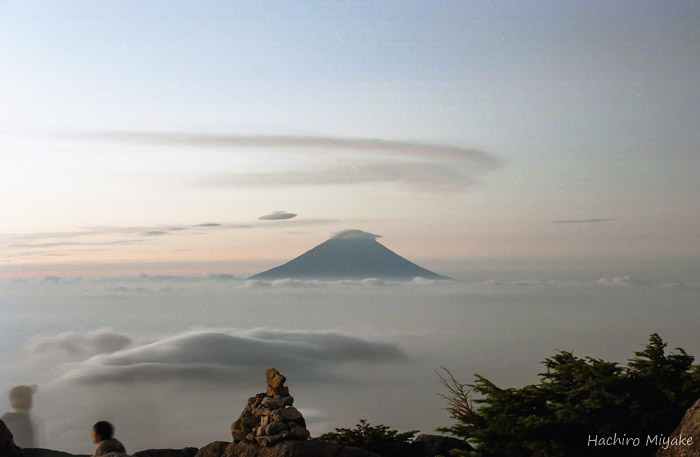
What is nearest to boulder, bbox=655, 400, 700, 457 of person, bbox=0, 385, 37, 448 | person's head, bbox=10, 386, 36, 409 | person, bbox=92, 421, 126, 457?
person, bbox=92, 421, 126, 457

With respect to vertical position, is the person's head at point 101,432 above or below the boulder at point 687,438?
below

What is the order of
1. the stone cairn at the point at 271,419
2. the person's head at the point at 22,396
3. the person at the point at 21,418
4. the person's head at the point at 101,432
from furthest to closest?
the person's head at the point at 22,396, the person at the point at 21,418, the person's head at the point at 101,432, the stone cairn at the point at 271,419

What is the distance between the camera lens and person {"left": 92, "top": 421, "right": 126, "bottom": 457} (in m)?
10.2

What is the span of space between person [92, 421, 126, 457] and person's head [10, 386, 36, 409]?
3.57 m

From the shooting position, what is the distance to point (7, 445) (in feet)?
38.5

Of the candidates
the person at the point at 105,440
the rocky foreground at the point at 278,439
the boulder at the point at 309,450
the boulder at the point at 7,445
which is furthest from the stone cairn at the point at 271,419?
the boulder at the point at 7,445

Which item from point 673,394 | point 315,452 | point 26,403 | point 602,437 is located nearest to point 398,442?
point 315,452

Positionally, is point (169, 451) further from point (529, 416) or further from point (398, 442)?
point (529, 416)

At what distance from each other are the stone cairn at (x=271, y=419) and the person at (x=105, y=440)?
4.95 ft

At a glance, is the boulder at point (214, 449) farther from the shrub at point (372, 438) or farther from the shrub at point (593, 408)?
the shrub at point (593, 408)

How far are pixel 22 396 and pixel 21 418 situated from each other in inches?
20.3

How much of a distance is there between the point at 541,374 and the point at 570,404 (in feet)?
2.45

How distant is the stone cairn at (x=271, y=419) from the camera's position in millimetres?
9945

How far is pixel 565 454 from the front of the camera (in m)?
8.66
